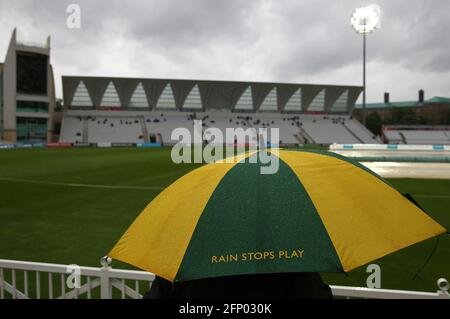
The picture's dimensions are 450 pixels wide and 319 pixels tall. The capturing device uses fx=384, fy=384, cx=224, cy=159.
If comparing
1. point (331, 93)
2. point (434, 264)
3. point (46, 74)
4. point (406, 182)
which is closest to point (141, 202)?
point (434, 264)

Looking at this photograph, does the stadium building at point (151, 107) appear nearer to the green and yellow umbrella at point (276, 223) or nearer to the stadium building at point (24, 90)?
the stadium building at point (24, 90)

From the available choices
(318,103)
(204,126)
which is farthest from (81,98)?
(318,103)

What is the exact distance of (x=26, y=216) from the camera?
34.8 feet

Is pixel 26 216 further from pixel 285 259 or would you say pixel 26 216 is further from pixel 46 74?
pixel 46 74

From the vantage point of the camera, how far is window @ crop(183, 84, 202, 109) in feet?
294

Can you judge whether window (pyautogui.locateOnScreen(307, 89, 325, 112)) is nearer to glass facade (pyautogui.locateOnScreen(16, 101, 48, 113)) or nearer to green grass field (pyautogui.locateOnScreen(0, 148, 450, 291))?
glass facade (pyautogui.locateOnScreen(16, 101, 48, 113))

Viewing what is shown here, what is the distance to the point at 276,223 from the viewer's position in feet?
7.47

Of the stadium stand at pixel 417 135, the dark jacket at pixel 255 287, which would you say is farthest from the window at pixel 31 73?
the dark jacket at pixel 255 287

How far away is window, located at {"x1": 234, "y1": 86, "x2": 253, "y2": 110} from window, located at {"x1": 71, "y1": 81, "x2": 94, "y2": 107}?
3410 centimetres

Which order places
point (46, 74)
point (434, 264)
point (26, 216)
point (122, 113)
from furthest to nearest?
point (122, 113) → point (46, 74) → point (26, 216) → point (434, 264)

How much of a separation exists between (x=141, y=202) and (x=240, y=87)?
7944 centimetres

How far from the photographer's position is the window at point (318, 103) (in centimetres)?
9582
